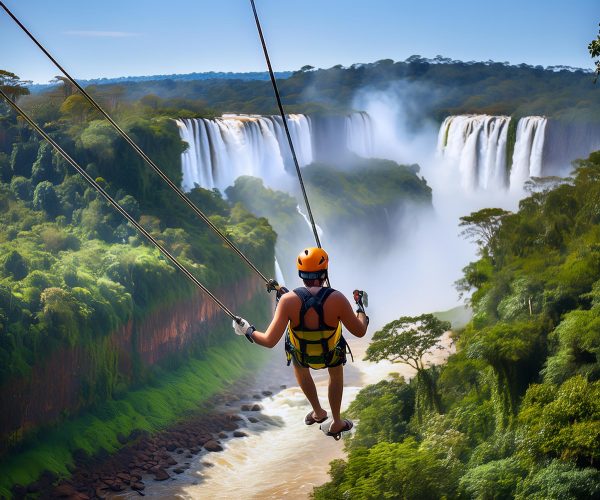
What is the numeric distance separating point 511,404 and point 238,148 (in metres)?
53.1

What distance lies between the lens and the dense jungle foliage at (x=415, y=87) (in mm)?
135250

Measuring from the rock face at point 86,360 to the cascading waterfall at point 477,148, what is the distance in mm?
41397

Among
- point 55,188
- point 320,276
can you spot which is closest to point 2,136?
point 55,188

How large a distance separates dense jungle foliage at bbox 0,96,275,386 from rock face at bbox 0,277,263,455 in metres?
0.68

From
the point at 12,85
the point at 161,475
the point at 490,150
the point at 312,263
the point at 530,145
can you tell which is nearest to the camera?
the point at 312,263

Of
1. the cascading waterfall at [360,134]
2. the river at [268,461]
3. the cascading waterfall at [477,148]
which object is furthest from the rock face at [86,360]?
the cascading waterfall at [360,134]

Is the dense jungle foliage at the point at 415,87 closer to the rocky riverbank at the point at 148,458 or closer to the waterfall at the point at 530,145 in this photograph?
the waterfall at the point at 530,145

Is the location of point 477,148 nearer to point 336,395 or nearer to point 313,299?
point 336,395

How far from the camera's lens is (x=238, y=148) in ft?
281

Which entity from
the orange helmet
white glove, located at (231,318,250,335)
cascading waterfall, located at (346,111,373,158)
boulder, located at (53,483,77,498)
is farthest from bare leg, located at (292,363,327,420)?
cascading waterfall, located at (346,111,373,158)

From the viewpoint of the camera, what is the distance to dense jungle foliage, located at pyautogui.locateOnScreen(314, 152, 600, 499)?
3102 cm

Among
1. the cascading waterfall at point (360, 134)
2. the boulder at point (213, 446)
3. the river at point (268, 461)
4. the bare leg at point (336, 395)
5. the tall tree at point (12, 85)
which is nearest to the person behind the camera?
the bare leg at point (336, 395)

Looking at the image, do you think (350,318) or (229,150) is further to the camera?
(229,150)

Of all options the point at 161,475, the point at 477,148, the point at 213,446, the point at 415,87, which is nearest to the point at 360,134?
the point at 477,148
